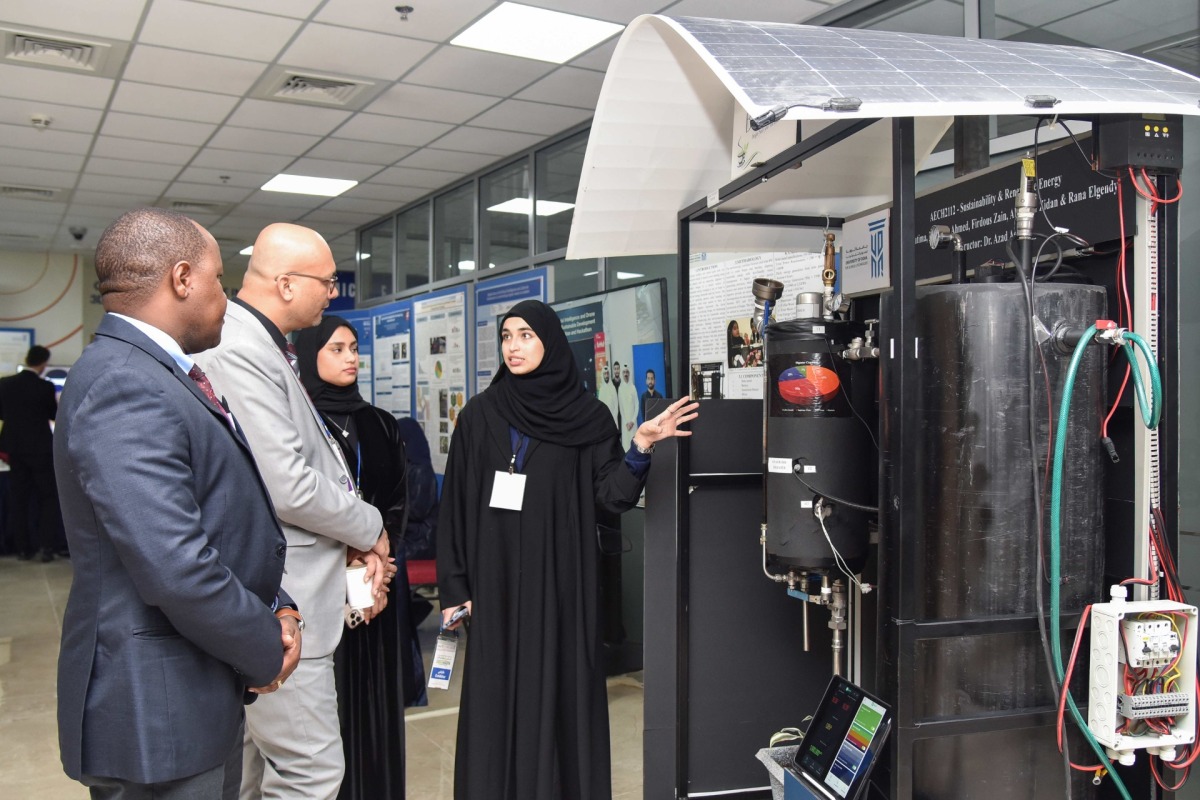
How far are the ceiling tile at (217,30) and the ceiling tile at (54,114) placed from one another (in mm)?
1463

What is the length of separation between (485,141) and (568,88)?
1.21 meters

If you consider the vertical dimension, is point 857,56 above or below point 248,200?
below

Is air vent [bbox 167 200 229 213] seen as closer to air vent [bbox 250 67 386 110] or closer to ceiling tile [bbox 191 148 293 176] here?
ceiling tile [bbox 191 148 293 176]

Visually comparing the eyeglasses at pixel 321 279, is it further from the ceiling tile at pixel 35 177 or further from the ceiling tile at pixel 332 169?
the ceiling tile at pixel 35 177

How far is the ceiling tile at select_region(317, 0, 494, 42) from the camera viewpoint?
395 cm

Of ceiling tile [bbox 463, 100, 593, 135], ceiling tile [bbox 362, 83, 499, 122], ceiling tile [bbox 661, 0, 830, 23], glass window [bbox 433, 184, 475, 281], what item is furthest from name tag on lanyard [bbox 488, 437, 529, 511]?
glass window [bbox 433, 184, 475, 281]

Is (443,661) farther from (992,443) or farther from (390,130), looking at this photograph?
(390,130)

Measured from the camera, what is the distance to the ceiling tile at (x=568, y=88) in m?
4.76

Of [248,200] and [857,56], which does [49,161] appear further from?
[857,56]

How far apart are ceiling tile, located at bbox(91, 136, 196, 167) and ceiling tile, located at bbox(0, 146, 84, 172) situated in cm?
29

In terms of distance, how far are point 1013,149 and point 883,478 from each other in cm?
205

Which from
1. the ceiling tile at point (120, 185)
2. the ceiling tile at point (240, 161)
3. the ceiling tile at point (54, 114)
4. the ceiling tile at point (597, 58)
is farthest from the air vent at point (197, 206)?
the ceiling tile at point (597, 58)

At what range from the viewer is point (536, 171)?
6211mm

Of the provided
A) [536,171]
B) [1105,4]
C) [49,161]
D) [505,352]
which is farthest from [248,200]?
[1105,4]
